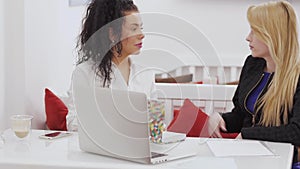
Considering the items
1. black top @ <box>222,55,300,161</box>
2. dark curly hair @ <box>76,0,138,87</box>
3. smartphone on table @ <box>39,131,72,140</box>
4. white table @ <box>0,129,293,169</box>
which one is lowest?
smartphone on table @ <box>39,131,72,140</box>

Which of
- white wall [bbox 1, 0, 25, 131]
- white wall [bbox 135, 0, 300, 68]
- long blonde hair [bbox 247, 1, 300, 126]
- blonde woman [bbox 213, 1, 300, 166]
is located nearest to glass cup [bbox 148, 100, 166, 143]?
blonde woman [bbox 213, 1, 300, 166]

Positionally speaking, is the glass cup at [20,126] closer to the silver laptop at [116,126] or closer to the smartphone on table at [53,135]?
the smartphone on table at [53,135]

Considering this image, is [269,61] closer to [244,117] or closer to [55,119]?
[244,117]

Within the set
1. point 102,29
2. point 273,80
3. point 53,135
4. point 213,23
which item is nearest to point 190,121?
point 273,80

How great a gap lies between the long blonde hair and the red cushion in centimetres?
89

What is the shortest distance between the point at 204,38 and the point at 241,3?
16.8 inches

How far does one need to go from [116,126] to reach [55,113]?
3.07 feet

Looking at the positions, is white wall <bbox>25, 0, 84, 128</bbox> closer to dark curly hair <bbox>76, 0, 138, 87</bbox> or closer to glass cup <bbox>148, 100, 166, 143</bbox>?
dark curly hair <bbox>76, 0, 138, 87</bbox>

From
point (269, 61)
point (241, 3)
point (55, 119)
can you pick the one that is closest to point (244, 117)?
point (269, 61)

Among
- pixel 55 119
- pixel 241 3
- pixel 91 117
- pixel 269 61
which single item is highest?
pixel 241 3

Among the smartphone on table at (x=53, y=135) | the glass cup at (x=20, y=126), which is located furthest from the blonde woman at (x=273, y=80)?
the glass cup at (x=20, y=126)

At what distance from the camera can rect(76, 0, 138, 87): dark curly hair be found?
2.13 m

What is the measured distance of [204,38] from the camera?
13.4ft

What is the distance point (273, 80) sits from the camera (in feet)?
6.98
